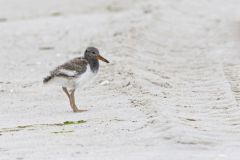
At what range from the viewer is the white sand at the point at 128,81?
9.04 metres

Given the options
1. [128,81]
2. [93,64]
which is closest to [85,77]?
[93,64]

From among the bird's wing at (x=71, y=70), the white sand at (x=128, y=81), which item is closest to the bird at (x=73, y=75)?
the bird's wing at (x=71, y=70)

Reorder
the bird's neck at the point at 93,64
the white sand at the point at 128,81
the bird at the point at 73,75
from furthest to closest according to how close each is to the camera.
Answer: the bird's neck at the point at 93,64 → the bird at the point at 73,75 → the white sand at the point at 128,81

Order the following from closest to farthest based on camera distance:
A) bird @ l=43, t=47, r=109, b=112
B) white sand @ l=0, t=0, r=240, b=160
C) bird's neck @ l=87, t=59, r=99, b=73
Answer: white sand @ l=0, t=0, r=240, b=160
bird @ l=43, t=47, r=109, b=112
bird's neck @ l=87, t=59, r=99, b=73

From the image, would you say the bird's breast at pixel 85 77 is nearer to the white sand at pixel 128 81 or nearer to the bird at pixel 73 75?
the bird at pixel 73 75

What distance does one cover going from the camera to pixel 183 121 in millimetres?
→ 9922

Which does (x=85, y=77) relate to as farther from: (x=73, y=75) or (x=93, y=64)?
(x=93, y=64)

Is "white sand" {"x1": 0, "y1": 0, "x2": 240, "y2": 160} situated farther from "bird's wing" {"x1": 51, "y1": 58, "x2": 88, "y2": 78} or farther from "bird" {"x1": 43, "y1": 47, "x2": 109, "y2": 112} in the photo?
"bird's wing" {"x1": 51, "y1": 58, "x2": 88, "y2": 78}

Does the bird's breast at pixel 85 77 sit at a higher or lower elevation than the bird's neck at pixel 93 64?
lower

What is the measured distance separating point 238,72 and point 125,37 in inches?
203

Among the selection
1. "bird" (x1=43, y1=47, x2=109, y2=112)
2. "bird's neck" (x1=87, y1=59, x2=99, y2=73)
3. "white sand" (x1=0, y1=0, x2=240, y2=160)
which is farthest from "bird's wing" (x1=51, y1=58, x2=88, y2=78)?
"white sand" (x1=0, y1=0, x2=240, y2=160)

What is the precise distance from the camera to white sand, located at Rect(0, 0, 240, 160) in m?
9.04

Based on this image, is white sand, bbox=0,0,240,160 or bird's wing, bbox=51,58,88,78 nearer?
white sand, bbox=0,0,240,160

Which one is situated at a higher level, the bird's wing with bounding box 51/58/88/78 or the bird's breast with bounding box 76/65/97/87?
the bird's wing with bounding box 51/58/88/78
